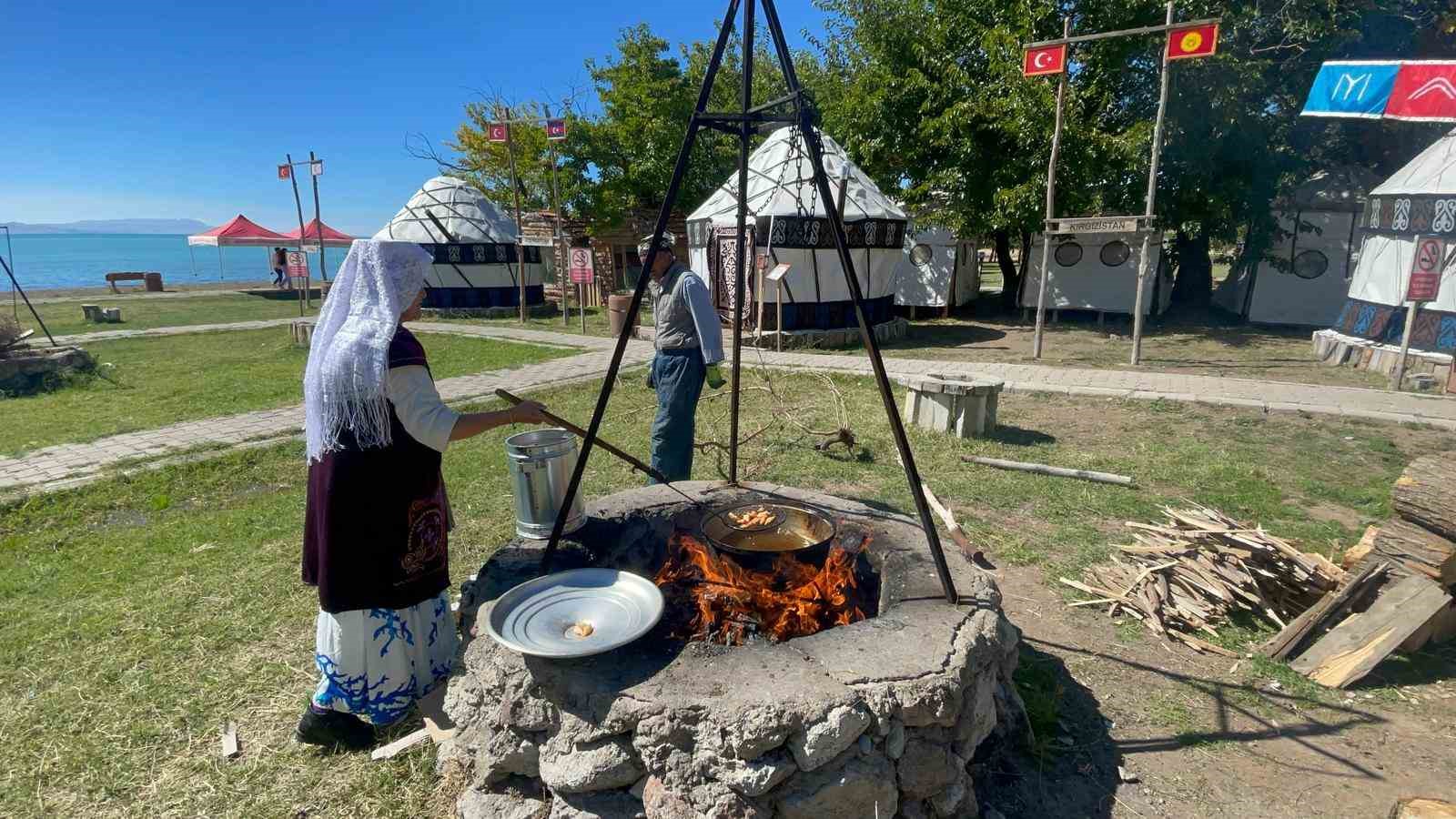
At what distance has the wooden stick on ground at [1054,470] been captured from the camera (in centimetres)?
543

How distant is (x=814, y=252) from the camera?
1243 centimetres

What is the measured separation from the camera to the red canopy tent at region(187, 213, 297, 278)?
24547mm

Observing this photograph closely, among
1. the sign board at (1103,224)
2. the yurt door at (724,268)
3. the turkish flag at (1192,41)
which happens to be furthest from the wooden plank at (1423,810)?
the yurt door at (724,268)

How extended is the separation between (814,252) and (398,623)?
1079 cm

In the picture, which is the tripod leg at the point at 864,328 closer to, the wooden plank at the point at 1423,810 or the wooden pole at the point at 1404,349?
the wooden plank at the point at 1423,810

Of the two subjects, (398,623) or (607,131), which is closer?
(398,623)

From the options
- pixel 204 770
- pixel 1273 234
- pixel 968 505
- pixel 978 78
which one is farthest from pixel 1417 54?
pixel 204 770

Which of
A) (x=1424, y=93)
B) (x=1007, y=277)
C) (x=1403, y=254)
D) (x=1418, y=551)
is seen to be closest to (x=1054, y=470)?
(x=1418, y=551)

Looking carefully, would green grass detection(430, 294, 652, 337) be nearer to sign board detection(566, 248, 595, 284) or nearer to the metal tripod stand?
sign board detection(566, 248, 595, 284)

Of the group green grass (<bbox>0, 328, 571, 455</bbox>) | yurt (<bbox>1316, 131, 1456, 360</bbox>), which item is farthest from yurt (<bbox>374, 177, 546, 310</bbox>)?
yurt (<bbox>1316, 131, 1456, 360</bbox>)

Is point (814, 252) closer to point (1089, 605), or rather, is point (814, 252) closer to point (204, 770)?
point (1089, 605)

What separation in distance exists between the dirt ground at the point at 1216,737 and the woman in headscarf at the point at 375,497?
6.85ft

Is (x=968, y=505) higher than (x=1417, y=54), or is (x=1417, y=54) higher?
(x=1417, y=54)

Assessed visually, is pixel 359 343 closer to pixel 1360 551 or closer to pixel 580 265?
pixel 1360 551
